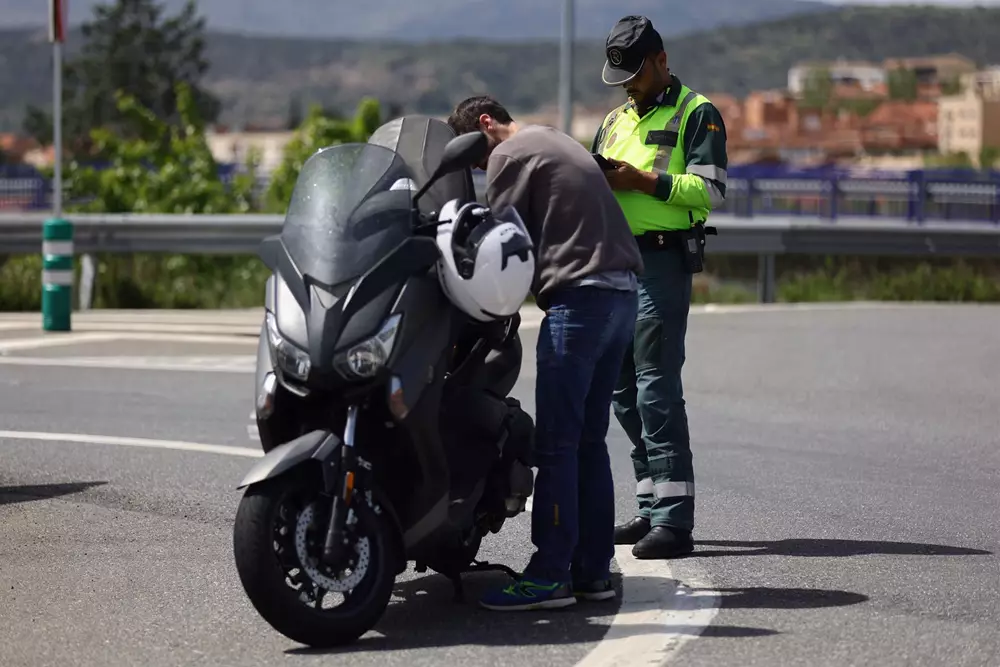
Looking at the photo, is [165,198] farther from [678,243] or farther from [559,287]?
[559,287]

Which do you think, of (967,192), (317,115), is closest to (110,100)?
(967,192)

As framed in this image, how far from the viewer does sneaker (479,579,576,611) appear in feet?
19.1

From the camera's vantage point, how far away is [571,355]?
586 cm

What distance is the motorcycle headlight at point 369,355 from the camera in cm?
521

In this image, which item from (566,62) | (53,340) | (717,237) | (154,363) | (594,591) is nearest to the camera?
(594,591)

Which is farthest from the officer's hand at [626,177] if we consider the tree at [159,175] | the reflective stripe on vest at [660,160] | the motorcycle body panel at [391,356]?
the tree at [159,175]

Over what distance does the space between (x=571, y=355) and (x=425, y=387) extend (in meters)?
0.66

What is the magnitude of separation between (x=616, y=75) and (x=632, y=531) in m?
1.78

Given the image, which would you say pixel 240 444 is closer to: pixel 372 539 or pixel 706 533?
pixel 706 533

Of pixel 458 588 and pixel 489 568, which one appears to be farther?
pixel 489 568

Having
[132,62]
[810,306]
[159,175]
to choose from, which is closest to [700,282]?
[810,306]

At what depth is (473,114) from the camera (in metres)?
5.91

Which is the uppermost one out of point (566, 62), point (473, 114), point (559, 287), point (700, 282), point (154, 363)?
point (566, 62)

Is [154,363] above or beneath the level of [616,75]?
beneath
